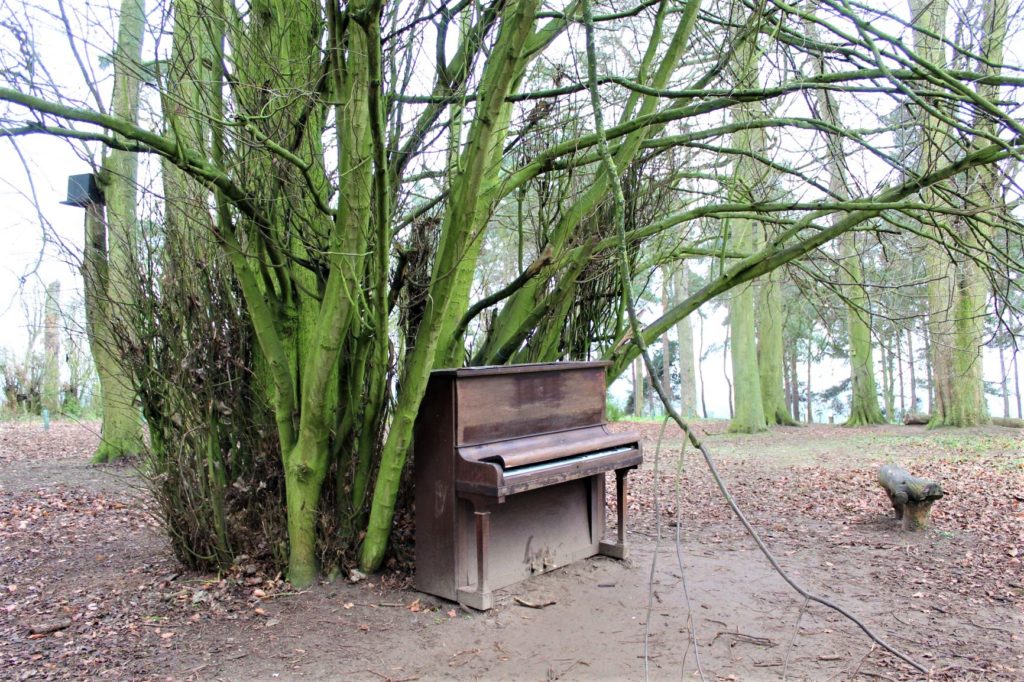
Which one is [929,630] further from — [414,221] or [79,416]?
[79,416]

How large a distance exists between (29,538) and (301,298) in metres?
3.36

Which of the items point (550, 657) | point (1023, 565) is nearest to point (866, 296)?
point (1023, 565)

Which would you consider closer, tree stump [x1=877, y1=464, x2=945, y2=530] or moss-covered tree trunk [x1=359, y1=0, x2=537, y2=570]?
moss-covered tree trunk [x1=359, y1=0, x2=537, y2=570]

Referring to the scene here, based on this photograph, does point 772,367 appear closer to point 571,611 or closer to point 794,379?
point 571,611

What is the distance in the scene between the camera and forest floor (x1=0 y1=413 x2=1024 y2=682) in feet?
12.8

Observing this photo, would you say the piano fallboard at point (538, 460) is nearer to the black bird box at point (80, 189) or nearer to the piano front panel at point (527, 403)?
the piano front panel at point (527, 403)

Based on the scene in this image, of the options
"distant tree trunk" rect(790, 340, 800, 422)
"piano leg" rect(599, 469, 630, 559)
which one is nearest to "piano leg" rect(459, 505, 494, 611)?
"piano leg" rect(599, 469, 630, 559)

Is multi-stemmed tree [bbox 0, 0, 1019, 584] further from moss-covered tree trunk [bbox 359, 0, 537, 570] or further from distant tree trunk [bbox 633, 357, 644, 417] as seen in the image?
distant tree trunk [bbox 633, 357, 644, 417]

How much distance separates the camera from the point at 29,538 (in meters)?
6.12

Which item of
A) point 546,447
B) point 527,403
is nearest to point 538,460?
point 546,447

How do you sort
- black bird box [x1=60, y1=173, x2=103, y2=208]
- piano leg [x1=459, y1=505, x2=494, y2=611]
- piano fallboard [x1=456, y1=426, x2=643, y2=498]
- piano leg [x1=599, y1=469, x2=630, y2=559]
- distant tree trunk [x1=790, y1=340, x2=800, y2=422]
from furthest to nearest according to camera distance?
distant tree trunk [x1=790, y1=340, x2=800, y2=422], black bird box [x1=60, y1=173, x2=103, y2=208], piano leg [x1=599, y1=469, x2=630, y2=559], piano leg [x1=459, y1=505, x2=494, y2=611], piano fallboard [x1=456, y1=426, x2=643, y2=498]

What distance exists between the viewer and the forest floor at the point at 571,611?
12.8 feet

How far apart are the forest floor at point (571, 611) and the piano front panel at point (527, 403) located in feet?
3.44

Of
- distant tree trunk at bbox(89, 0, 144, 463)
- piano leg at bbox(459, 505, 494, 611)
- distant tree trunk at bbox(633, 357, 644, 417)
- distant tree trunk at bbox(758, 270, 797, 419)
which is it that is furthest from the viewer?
distant tree trunk at bbox(633, 357, 644, 417)
